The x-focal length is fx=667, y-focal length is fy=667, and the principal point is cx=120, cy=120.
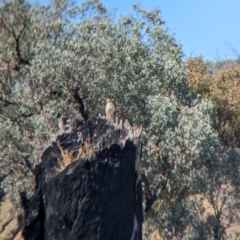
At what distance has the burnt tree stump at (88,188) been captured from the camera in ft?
25.5

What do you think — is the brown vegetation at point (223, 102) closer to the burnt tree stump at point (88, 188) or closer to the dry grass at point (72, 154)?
the burnt tree stump at point (88, 188)

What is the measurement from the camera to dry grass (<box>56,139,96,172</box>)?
26.2ft

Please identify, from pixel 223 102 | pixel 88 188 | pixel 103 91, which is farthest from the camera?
pixel 223 102

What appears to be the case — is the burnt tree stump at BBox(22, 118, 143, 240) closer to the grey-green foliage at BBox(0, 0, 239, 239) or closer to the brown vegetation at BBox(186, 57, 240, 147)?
the grey-green foliage at BBox(0, 0, 239, 239)

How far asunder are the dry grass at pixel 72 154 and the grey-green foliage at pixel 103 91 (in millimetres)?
5568

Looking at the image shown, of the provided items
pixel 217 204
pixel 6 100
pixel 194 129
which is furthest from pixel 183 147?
pixel 217 204

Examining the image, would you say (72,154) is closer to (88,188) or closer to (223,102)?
(88,188)

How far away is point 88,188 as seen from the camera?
7781 mm

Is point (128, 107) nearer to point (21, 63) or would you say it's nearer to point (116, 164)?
point (21, 63)

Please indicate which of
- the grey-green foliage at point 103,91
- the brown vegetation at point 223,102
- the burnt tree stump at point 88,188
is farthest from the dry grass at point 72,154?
the brown vegetation at point 223,102

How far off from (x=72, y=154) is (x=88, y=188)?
2.00 feet

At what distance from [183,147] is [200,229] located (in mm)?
4525

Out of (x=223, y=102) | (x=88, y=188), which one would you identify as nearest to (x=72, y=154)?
(x=88, y=188)

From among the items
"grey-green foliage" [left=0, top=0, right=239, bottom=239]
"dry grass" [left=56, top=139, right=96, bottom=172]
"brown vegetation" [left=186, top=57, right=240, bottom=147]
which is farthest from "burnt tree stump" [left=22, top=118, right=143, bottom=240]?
"brown vegetation" [left=186, top=57, right=240, bottom=147]
